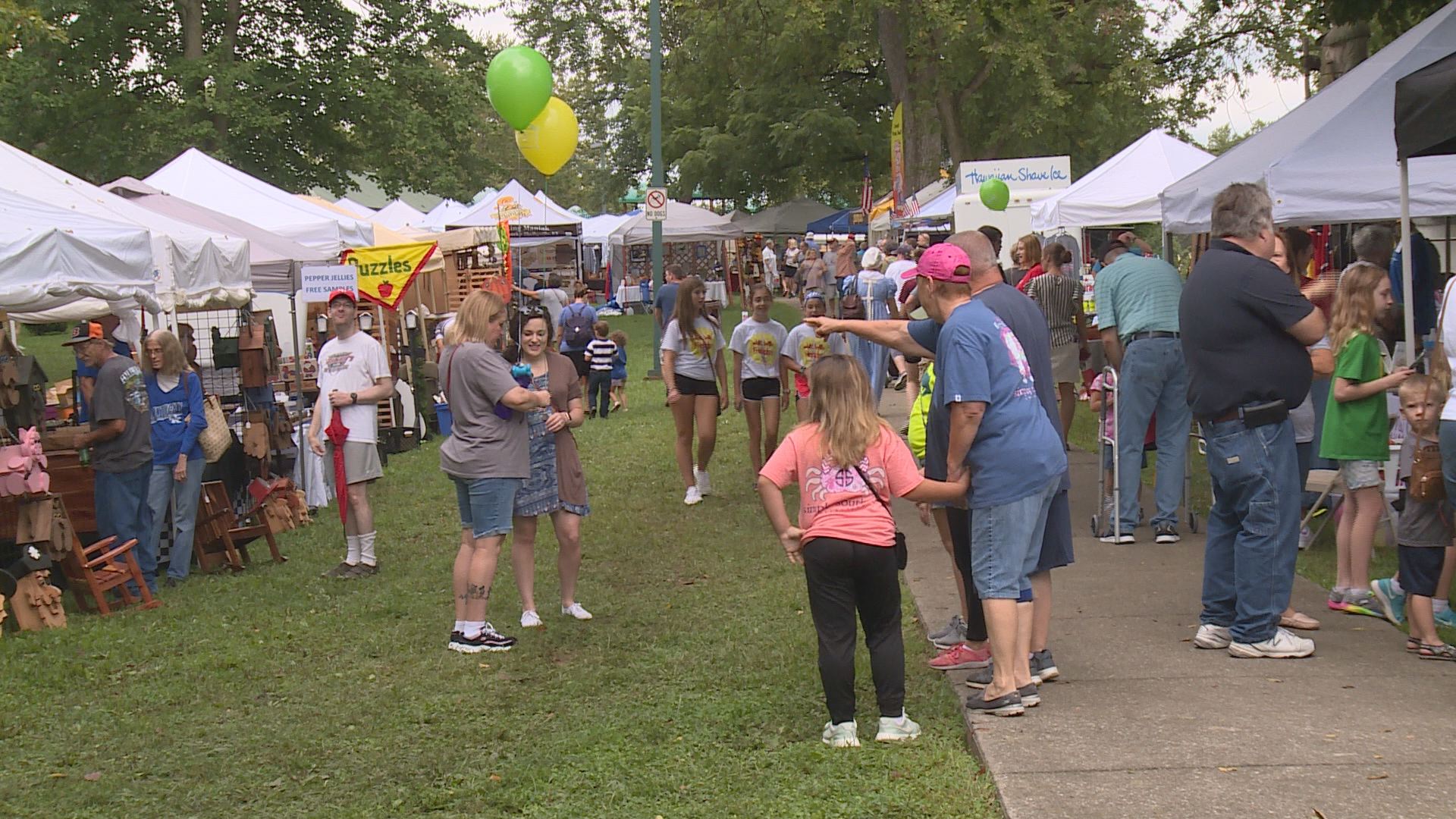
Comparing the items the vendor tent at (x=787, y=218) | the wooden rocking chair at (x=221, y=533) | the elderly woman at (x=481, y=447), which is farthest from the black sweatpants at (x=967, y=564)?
the vendor tent at (x=787, y=218)

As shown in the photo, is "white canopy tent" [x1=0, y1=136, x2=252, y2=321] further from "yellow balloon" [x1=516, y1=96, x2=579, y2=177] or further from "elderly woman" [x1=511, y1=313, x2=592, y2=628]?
"elderly woman" [x1=511, y1=313, x2=592, y2=628]

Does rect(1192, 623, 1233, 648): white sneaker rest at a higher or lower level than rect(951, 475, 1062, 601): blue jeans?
lower

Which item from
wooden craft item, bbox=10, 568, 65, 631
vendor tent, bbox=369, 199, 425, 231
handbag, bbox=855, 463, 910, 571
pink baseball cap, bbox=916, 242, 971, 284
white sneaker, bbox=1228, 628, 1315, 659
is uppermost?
vendor tent, bbox=369, 199, 425, 231

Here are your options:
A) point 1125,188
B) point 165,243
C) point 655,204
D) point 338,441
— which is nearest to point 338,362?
point 338,441

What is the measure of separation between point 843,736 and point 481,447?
2.56m

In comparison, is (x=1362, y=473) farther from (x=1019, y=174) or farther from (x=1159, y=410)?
(x=1019, y=174)

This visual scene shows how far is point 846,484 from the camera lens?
4.94 m

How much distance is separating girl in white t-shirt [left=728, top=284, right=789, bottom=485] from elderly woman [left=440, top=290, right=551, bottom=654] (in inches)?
155

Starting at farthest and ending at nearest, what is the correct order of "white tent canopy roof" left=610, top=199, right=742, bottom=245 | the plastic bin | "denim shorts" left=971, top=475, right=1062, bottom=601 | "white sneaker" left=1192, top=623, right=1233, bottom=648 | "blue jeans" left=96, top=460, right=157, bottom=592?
"white tent canopy roof" left=610, top=199, right=742, bottom=245 < the plastic bin < "blue jeans" left=96, top=460, right=157, bottom=592 < "white sneaker" left=1192, top=623, right=1233, bottom=648 < "denim shorts" left=971, top=475, right=1062, bottom=601

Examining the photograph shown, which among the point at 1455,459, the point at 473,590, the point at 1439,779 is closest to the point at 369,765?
the point at 473,590

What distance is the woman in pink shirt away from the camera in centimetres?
492

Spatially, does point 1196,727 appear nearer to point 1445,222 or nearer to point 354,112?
point 1445,222

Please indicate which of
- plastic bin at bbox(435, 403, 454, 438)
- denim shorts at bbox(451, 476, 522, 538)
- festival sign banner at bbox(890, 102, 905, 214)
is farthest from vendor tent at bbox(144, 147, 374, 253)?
festival sign banner at bbox(890, 102, 905, 214)

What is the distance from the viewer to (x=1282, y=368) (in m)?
5.71
